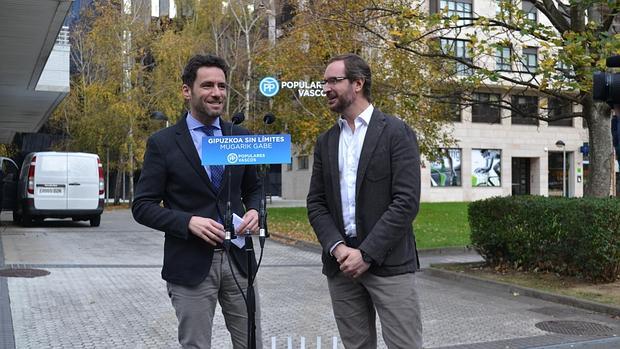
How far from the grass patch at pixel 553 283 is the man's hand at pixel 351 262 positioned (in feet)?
18.9

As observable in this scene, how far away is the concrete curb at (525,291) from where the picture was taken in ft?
25.8

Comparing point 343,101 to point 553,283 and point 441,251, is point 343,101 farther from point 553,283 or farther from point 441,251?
point 441,251

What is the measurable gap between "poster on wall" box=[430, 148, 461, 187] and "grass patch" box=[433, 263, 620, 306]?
32288mm

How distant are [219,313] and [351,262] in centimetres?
450

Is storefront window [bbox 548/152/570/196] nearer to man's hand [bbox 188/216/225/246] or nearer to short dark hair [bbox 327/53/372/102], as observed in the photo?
short dark hair [bbox 327/53/372/102]

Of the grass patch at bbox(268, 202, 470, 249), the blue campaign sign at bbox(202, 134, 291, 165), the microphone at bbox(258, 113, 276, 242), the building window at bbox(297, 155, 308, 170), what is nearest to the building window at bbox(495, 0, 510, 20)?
the grass patch at bbox(268, 202, 470, 249)

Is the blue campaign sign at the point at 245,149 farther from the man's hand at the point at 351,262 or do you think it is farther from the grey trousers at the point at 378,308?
the grey trousers at the point at 378,308

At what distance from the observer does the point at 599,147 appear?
10.6 meters

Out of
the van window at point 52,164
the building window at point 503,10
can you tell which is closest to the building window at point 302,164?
the van window at point 52,164

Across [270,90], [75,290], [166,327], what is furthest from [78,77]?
[166,327]

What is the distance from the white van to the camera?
17.4 m

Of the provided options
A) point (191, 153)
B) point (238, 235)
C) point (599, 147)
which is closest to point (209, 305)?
point (238, 235)

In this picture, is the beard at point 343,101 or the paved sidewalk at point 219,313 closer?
the beard at point 343,101

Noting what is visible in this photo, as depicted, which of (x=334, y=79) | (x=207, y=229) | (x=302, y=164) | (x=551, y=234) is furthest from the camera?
(x=302, y=164)
